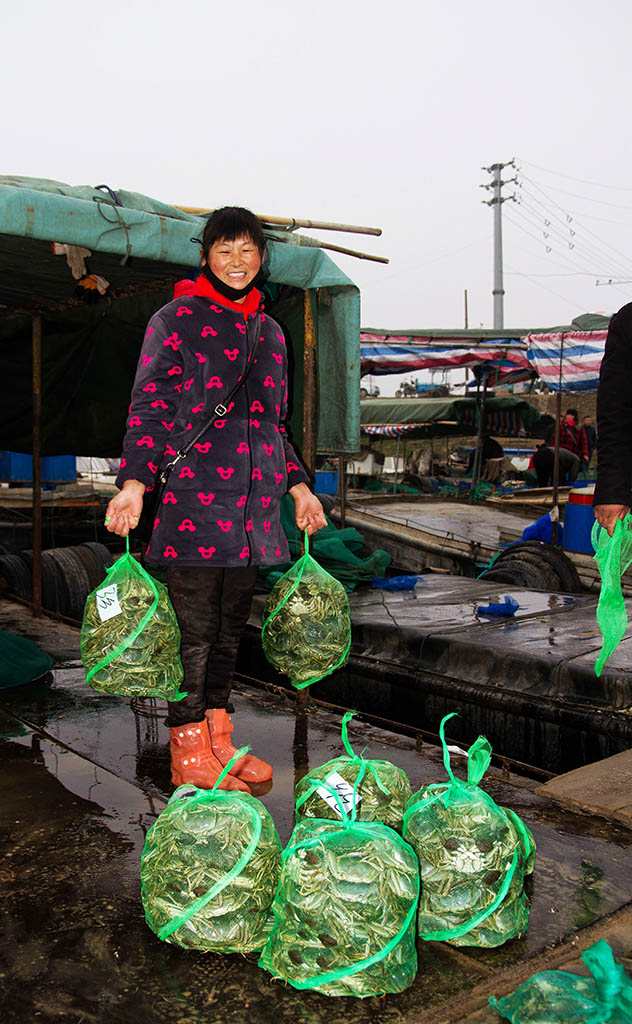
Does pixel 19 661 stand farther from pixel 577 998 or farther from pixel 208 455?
pixel 577 998

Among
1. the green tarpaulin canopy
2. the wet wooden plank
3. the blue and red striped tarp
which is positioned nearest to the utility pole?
the green tarpaulin canopy

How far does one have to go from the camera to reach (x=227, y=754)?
318 cm

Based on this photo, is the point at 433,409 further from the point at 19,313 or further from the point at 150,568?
the point at 19,313

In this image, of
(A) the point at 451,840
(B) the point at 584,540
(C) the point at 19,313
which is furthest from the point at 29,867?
(B) the point at 584,540

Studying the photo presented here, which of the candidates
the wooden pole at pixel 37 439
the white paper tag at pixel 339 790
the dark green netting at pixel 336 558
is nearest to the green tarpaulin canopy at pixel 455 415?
the dark green netting at pixel 336 558

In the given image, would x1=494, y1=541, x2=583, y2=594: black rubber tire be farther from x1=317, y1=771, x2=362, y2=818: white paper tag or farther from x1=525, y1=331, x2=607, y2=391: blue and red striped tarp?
x1=317, y1=771, x2=362, y2=818: white paper tag

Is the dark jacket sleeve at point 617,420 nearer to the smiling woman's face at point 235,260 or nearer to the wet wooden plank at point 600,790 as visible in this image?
the wet wooden plank at point 600,790

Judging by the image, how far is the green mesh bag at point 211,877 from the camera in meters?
1.99

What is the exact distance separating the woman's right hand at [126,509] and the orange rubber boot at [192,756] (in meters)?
0.81

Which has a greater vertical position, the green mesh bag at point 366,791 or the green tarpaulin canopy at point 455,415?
the green tarpaulin canopy at point 455,415

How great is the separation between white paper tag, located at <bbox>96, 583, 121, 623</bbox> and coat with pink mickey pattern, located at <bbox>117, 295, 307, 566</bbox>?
0.68ft

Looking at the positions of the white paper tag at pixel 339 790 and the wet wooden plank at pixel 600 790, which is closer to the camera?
the white paper tag at pixel 339 790

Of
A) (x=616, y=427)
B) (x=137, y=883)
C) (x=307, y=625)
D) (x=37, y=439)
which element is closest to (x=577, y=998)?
(x=137, y=883)

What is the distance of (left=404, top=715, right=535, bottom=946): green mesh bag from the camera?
2.09 m
